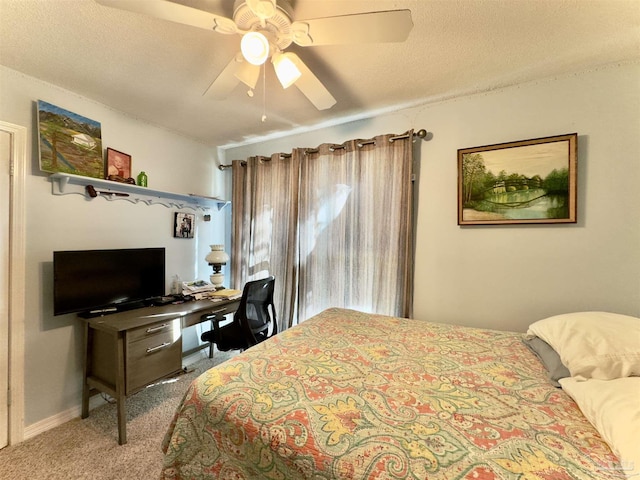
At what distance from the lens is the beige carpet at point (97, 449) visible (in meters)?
1.50

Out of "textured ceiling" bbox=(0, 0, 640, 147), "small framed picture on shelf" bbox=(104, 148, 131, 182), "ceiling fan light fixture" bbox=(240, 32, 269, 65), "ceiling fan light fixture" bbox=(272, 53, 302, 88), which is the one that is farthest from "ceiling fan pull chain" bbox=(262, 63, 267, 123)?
"small framed picture on shelf" bbox=(104, 148, 131, 182)

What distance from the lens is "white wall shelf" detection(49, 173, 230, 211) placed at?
1928mm

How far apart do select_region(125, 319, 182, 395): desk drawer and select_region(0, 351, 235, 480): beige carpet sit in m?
0.33

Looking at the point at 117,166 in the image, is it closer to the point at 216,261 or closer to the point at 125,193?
the point at 125,193

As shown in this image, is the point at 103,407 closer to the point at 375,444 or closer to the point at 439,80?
the point at 375,444

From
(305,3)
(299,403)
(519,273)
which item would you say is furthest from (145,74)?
(519,273)

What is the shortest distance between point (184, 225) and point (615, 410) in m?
3.23

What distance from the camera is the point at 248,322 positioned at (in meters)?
2.13

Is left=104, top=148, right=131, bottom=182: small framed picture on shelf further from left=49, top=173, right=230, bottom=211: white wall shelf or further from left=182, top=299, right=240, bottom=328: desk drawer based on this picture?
left=182, top=299, right=240, bottom=328: desk drawer

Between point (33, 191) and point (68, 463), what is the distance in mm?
1780

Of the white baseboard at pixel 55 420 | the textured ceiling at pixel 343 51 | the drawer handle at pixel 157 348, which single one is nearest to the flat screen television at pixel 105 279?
the drawer handle at pixel 157 348

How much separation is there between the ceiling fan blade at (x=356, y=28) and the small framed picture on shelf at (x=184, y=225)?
7.30ft

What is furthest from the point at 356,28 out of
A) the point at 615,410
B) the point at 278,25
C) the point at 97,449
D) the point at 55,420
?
the point at 55,420

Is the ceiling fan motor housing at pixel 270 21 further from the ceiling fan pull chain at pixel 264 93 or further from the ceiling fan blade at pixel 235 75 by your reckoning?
the ceiling fan pull chain at pixel 264 93
